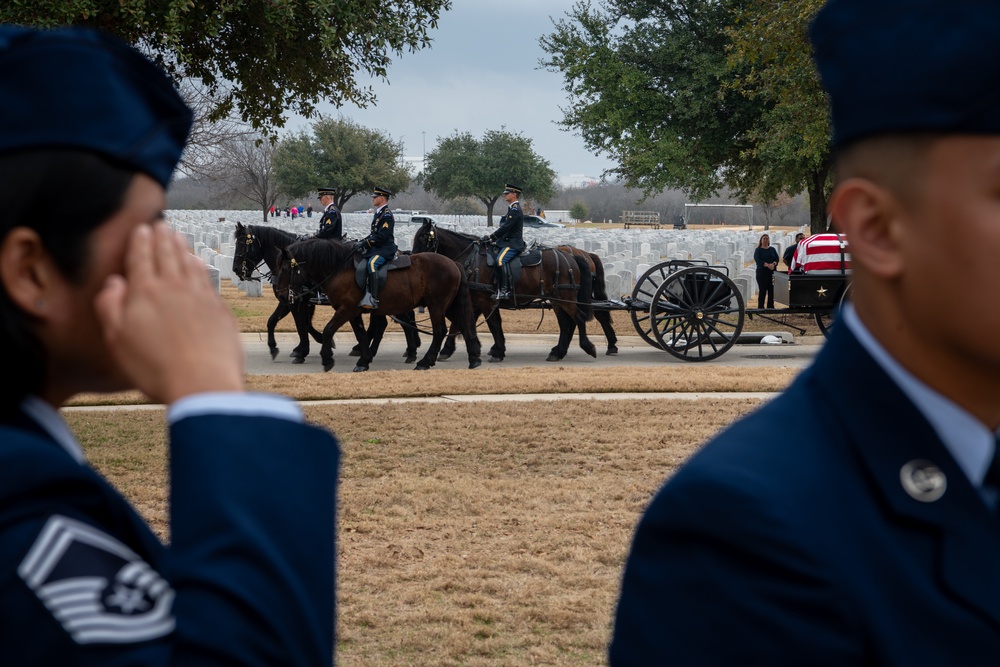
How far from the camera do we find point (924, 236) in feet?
4.02

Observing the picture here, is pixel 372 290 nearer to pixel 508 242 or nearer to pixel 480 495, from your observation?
pixel 508 242

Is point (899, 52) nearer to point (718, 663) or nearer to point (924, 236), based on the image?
point (924, 236)

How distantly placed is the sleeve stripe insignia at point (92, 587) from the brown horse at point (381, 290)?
1351 centimetres

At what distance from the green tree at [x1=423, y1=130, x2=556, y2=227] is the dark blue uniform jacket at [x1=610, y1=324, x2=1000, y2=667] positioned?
70.8m

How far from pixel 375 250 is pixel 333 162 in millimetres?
46319

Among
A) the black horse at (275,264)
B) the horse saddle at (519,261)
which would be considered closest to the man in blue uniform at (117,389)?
the black horse at (275,264)

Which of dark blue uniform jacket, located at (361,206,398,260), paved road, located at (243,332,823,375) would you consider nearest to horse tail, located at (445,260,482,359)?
paved road, located at (243,332,823,375)

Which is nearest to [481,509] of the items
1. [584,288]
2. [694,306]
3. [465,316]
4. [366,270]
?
[366,270]

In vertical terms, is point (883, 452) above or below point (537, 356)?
above

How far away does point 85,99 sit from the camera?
1.26 meters

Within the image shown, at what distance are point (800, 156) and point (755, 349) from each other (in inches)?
259

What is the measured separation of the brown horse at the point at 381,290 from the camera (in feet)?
48.5

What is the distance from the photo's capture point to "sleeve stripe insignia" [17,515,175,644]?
3.57 feet

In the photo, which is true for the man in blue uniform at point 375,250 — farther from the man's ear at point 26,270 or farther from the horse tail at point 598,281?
the man's ear at point 26,270
